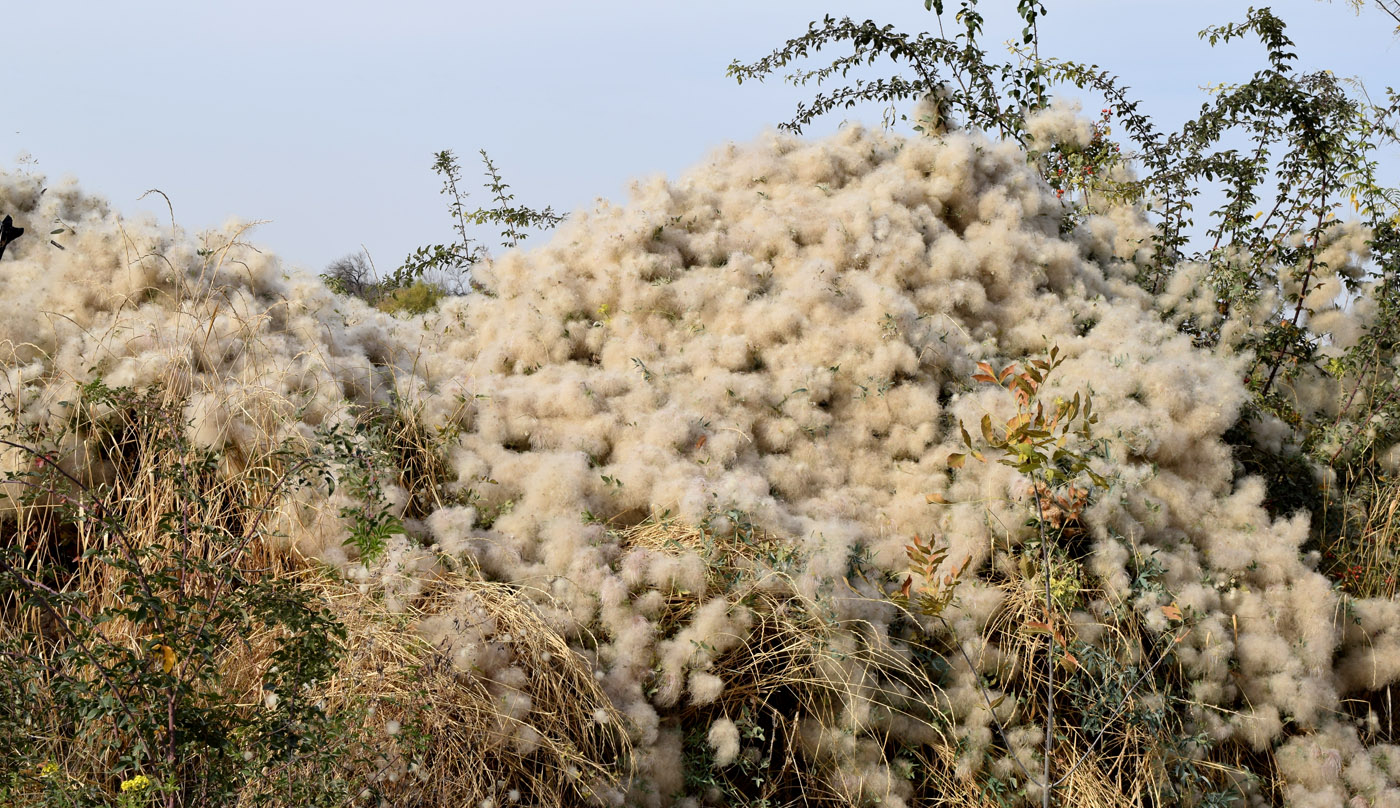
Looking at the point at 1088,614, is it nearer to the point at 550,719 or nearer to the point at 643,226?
the point at 550,719

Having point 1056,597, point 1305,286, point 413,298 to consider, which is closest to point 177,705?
point 1056,597

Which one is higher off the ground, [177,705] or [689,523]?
[689,523]

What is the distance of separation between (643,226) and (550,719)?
204cm

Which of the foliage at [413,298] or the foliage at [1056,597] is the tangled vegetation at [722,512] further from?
the foliage at [413,298]

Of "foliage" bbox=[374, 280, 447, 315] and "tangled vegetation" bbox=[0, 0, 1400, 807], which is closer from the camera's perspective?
"tangled vegetation" bbox=[0, 0, 1400, 807]

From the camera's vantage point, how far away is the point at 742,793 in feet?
8.66

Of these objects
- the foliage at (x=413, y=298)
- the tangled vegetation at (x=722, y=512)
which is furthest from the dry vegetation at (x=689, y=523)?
Answer: the foliage at (x=413, y=298)

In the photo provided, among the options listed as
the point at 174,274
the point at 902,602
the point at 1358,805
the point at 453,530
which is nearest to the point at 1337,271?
the point at 1358,805

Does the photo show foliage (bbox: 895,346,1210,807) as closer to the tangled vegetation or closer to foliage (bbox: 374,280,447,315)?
the tangled vegetation

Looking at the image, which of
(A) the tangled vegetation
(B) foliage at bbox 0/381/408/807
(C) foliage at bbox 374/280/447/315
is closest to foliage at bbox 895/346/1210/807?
(A) the tangled vegetation

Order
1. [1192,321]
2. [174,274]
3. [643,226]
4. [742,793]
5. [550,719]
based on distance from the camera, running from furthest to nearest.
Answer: [1192,321]
[643,226]
[174,274]
[742,793]
[550,719]

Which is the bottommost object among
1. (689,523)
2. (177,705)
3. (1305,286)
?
(177,705)

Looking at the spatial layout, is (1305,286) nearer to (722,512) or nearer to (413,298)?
(722,512)

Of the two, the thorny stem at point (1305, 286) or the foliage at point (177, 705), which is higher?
the thorny stem at point (1305, 286)
